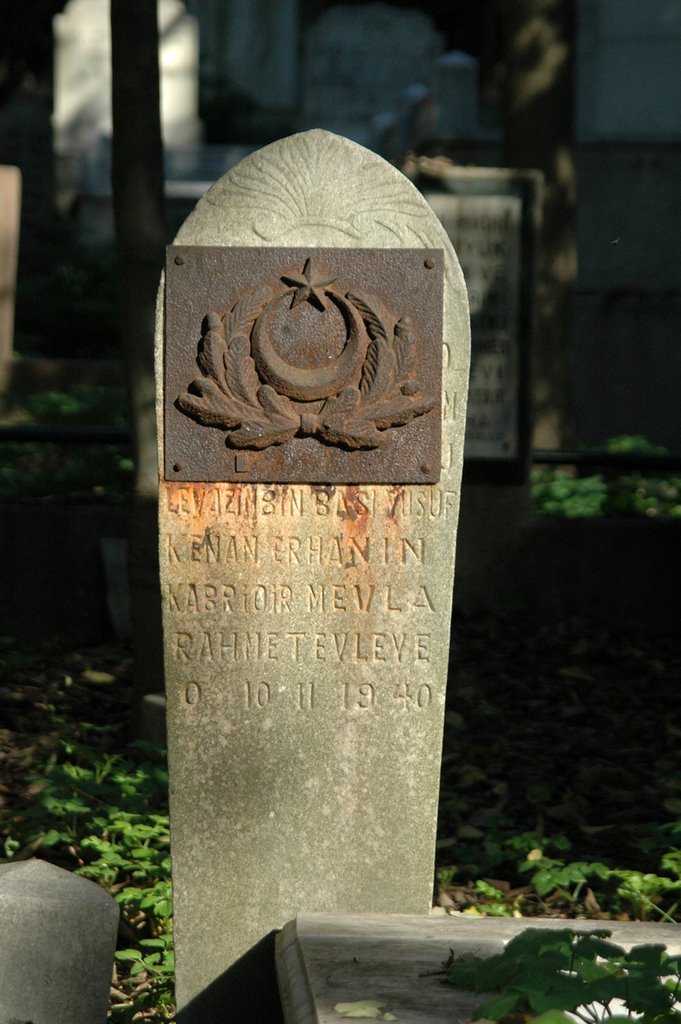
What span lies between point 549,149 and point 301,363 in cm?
551

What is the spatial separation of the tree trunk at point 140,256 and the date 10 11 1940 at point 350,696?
194 cm

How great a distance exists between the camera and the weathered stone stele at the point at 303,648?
362 cm

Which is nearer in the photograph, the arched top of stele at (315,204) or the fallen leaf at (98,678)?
the arched top of stele at (315,204)

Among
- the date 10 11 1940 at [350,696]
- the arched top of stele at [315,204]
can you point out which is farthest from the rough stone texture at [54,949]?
the arched top of stele at [315,204]

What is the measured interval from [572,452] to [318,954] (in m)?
4.84

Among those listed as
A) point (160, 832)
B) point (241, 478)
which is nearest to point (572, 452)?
point (160, 832)

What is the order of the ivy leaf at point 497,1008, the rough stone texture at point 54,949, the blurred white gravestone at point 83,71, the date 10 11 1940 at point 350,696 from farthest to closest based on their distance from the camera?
1. the blurred white gravestone at point 83,71
2. the date 10 11 1940 at point 350,696
3. the rough stone texture at point 54,949
4. the ivy leaf at point 497,1008

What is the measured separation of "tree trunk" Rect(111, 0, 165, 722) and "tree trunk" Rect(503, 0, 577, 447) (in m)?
3.41

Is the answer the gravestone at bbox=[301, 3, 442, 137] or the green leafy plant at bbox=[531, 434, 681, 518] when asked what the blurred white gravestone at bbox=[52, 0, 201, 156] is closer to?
the gravestone at bbox=[301, 3, 442, 137]

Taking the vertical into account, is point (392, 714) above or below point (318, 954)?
above

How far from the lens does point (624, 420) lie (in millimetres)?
13961

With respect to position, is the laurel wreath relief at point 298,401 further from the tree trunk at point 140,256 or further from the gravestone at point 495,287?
the gravestone at point 495,287

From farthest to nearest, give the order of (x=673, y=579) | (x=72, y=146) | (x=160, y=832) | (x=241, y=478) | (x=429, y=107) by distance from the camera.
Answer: (x=72, y=146), (x=429, y=107), (x=673, y=579), (x=160, y=832), (x=241, y=478)

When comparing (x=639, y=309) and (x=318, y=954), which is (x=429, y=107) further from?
(x=318, y=954)
